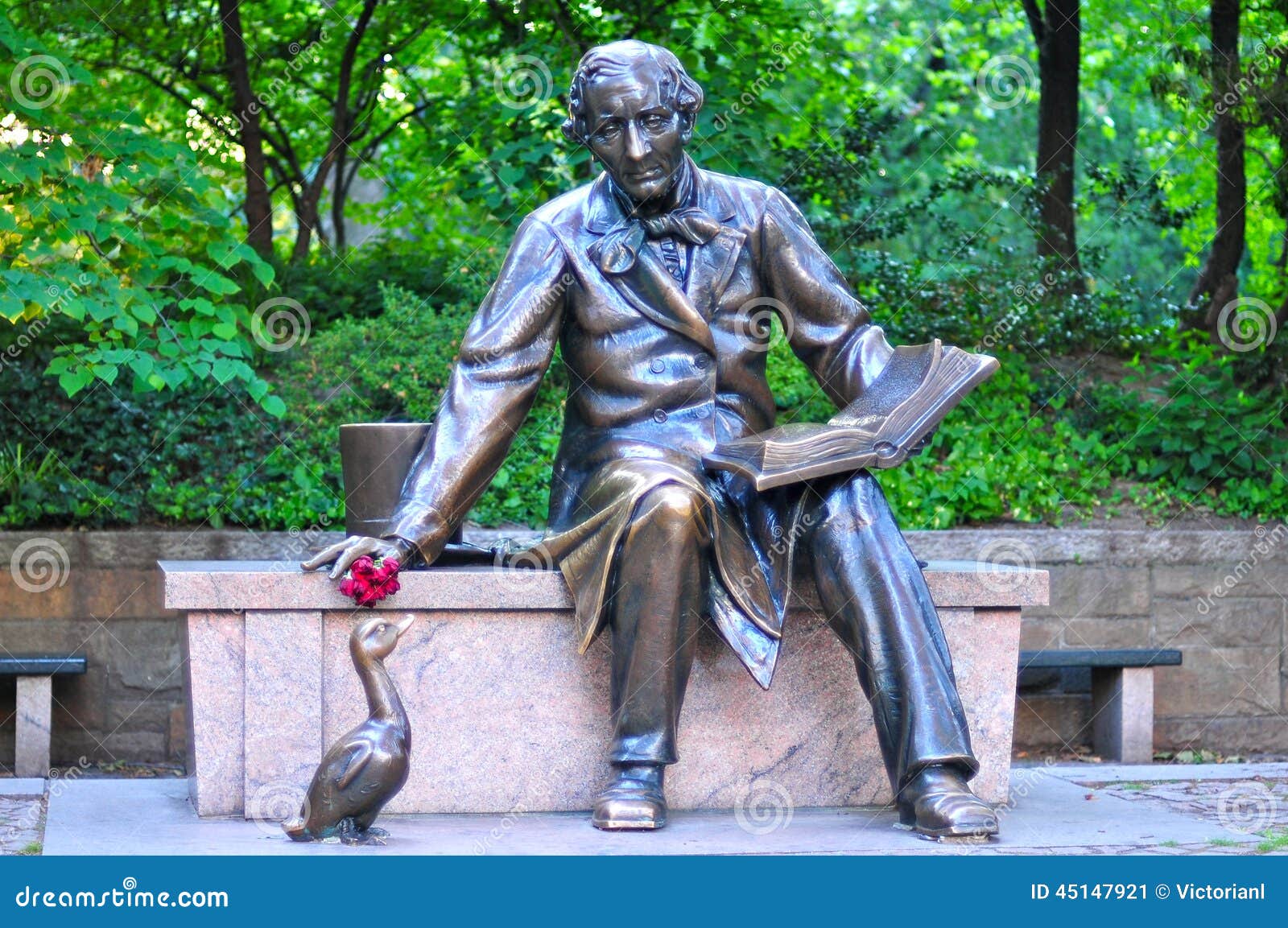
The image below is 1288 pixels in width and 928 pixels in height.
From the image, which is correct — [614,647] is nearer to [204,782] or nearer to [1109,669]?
[204,782]

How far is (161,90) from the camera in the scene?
29.6 feet

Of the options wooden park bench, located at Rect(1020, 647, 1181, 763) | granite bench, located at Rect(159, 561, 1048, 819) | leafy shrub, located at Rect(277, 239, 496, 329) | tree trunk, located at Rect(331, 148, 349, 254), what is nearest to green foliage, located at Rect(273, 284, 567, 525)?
leafy shrub, located at Rect(277, 239, 496, 329)

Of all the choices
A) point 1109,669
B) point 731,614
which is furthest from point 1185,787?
point 731,614

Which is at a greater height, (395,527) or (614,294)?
(614,294)

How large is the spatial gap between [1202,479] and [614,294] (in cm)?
381

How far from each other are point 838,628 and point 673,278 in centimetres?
107

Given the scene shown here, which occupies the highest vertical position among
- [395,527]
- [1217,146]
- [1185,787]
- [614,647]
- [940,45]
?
[940,45]

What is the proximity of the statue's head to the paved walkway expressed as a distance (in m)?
1.66

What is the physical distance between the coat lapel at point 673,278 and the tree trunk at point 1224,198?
4.35m

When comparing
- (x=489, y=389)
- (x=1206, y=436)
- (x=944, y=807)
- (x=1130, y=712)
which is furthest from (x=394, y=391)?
(x=944, y=807)

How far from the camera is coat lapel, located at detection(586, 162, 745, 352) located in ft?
14.8

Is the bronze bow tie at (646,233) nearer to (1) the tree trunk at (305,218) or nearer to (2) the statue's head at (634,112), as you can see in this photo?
(2) the statue's head at (634,112)

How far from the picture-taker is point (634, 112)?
430 centimetres

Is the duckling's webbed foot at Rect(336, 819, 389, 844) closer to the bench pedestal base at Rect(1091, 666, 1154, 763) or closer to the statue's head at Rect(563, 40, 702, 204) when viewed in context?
the statue's head at Rect(563, 40, 702, 204)
